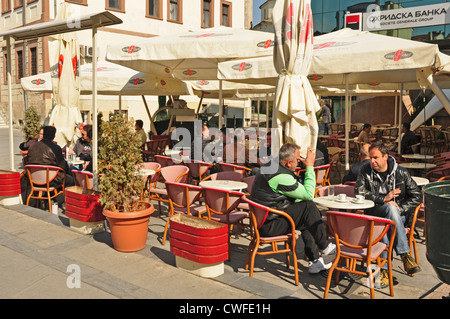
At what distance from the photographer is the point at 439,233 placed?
305 centimetres

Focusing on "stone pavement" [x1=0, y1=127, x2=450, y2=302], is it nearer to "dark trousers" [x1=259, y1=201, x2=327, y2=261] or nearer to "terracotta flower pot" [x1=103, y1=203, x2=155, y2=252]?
"terracotta flower pot" [x1=103, y1=203, x2=155, y2=252]

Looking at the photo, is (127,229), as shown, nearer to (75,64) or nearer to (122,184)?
(122,184)

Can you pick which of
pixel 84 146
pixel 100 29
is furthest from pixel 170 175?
pixel 100 29

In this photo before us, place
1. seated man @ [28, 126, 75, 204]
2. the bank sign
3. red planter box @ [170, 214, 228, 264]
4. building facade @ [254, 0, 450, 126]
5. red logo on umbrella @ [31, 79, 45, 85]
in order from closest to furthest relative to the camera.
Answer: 1. red planter box @ [170, 214, 228, 264]
2. seated man @ [28, 126, 75, 204]
3. red logo on umbrella @ [31, 79, 45, 85]
4. building facade @ [254, 0, 450, 126]
5. the bank sign

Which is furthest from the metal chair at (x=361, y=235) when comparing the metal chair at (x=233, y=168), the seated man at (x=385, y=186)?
the metal chair at (x=233, y=168)

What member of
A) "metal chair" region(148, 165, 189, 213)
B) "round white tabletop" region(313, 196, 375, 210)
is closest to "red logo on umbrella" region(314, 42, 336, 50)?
"metal chair" region(148, 165, 189, 213)

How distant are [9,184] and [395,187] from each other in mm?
6001

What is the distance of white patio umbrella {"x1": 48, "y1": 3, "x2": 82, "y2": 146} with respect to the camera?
838 cm

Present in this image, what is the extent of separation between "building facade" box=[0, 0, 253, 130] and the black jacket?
59.4ft

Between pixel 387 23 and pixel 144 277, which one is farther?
pixel 387 23

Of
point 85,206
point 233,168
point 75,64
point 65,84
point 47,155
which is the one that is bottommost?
point 85,206

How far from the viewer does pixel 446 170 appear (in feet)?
23.8
